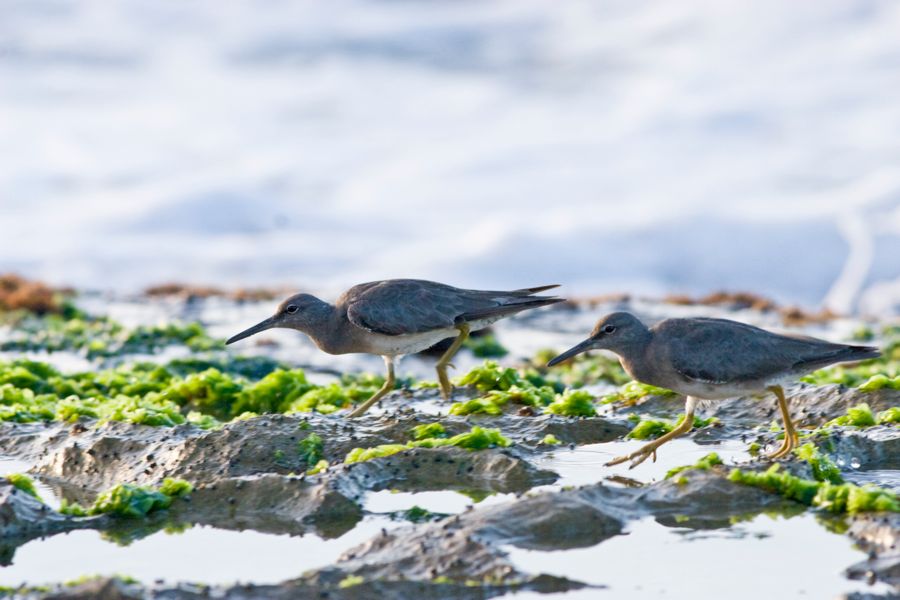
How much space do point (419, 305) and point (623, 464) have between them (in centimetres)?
268

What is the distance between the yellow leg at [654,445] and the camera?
332 inches

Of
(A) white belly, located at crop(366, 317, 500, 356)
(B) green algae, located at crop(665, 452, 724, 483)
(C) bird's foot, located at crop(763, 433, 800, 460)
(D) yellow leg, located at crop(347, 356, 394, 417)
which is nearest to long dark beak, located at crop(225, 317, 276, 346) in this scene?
(A) white belly, located at crop(366, 317, 500, 356)

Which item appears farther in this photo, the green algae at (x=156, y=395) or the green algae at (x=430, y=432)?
the green algae at (x=156, y=395)

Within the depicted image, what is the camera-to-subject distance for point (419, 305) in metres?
10.5

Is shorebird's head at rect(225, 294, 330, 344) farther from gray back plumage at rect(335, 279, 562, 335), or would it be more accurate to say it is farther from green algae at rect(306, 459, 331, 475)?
green algae at rect(306, 459, 331, 475)

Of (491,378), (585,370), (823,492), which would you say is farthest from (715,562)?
(585,370)

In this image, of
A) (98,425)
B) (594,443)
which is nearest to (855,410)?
(594,443)

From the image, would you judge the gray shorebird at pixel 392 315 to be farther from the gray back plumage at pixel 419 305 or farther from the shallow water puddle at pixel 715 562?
the shallow water puddle at pixel 715 562

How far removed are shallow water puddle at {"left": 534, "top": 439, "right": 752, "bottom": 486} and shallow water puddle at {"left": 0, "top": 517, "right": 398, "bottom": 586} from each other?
64.4 inches

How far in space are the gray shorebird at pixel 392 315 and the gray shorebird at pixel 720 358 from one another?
6.46 feet

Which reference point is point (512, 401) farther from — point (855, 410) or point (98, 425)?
point (98, 425)

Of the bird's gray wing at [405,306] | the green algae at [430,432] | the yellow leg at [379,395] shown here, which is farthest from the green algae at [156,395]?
the green algae at [430,432]

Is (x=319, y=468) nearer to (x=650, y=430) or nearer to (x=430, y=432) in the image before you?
(x=430, y=432)

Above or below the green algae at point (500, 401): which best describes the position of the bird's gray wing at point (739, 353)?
above
